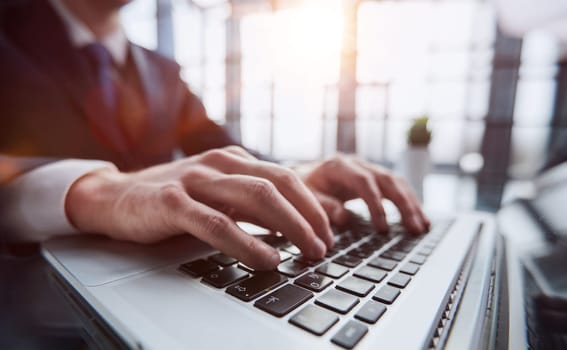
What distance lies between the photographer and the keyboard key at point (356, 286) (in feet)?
0.77

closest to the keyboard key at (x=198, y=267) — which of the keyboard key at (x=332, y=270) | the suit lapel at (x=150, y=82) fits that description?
the keyboard key at (x=332, y=270)

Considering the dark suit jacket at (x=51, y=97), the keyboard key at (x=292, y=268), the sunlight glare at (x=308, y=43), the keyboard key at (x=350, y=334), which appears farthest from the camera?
the sunlight glare at (x=308, y=43)

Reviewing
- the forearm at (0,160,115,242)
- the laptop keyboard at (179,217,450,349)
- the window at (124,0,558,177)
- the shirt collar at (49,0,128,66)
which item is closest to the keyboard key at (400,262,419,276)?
the laptop keyboard at (179,217,450,349)

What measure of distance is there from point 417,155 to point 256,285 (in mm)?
840

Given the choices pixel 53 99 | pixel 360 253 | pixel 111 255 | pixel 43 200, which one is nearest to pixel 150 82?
pixel 53 99

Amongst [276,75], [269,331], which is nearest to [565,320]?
[269,331]

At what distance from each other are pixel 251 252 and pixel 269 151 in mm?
3880

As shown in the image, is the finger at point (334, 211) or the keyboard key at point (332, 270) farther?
the finger at point (334, 211)

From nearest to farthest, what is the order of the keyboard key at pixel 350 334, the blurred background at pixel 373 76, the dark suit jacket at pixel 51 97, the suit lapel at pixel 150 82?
1. the keyboard key at pixel 350 334
2. the dark suit jacket at pixel 51 97
3. the suit lapel at pixel 150 82
4. the blurred background at pixel 373 76

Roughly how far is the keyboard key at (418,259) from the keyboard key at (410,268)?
0.5 inches

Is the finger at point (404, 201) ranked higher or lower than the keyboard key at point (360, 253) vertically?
higher

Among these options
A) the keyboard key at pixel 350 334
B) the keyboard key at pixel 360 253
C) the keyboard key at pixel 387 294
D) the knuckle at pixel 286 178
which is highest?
the knuckle at pixel 286 178

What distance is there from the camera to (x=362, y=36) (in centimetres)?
304

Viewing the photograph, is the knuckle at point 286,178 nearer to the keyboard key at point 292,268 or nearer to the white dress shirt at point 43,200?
the keyboard key at point 292,268
